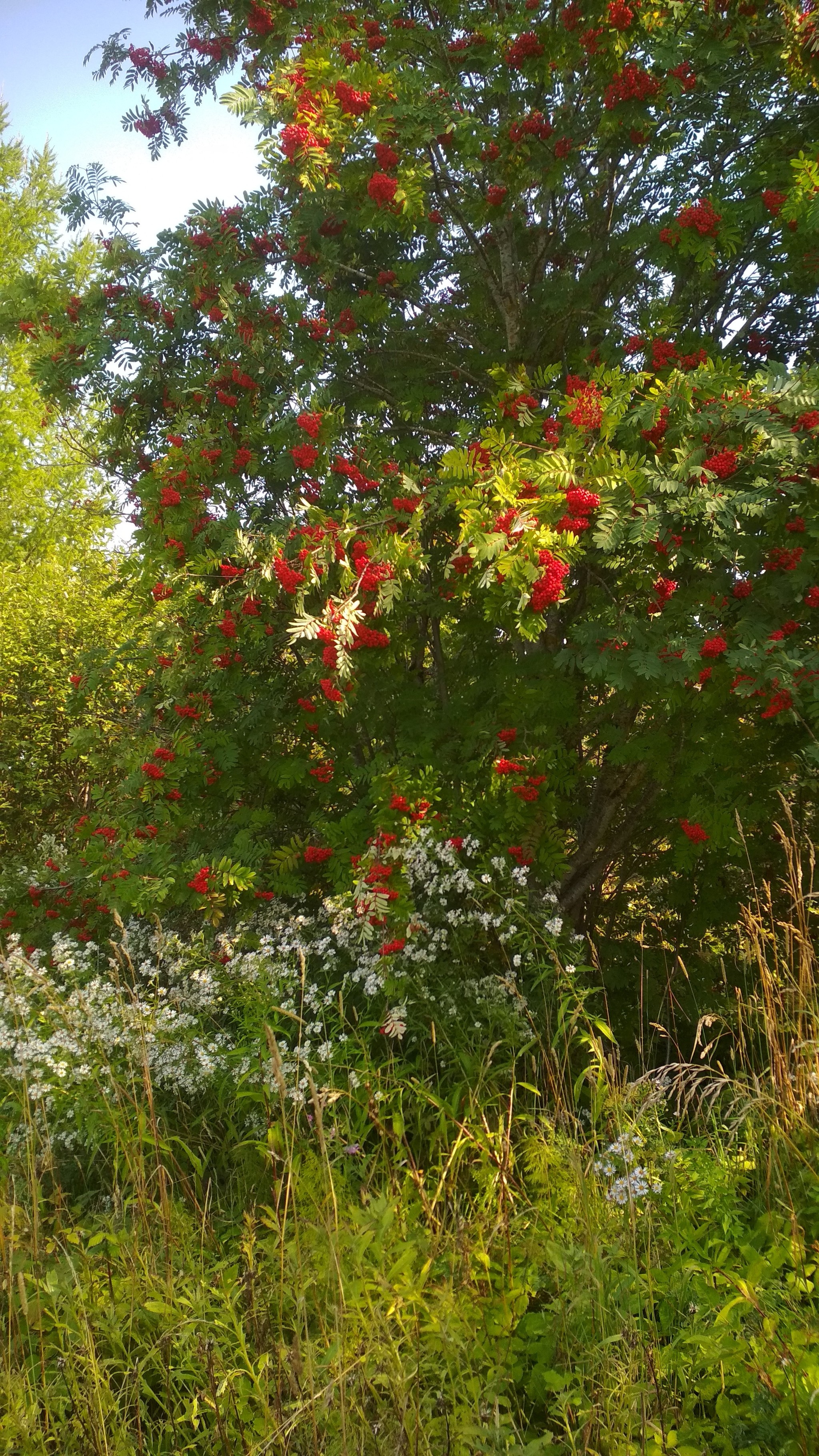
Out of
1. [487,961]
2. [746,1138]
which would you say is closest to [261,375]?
[487,961]

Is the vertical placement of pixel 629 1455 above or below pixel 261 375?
below

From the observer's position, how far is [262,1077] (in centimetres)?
299

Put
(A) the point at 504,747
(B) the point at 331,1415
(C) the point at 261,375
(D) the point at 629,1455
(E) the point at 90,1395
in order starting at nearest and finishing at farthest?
(D) the point at 629,1455, (B) the point at 331,1415, (E) the point at 90,1395, (A) the point at 504,747, (C) the point at 261,375

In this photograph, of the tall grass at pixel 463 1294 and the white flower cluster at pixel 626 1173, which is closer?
the tall grass at pixel 463 1294

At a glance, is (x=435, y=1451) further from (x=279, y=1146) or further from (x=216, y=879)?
(x=216, y=879)

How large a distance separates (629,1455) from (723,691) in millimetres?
2382

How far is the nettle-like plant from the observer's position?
288cm

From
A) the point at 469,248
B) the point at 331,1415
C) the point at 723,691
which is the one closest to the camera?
the point at 331,1415

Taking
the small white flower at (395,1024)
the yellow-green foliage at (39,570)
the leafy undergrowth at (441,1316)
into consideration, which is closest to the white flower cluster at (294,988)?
the small white flower at (395,1024)

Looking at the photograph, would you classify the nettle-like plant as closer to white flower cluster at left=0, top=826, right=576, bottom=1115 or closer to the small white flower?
white flower cluster at left=0, top=826, right=576, bottom=1115

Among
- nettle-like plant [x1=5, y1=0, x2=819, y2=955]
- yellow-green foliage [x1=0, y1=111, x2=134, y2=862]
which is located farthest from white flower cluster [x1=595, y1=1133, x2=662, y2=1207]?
yellow-green foliage [x1=0, y1=111, x2=134, y2=862]

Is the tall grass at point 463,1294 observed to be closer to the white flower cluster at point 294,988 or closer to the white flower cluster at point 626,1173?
the white flower cluster at point 626,1173

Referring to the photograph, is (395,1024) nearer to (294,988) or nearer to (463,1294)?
(294,988)

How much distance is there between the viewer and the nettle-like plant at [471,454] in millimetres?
2879
